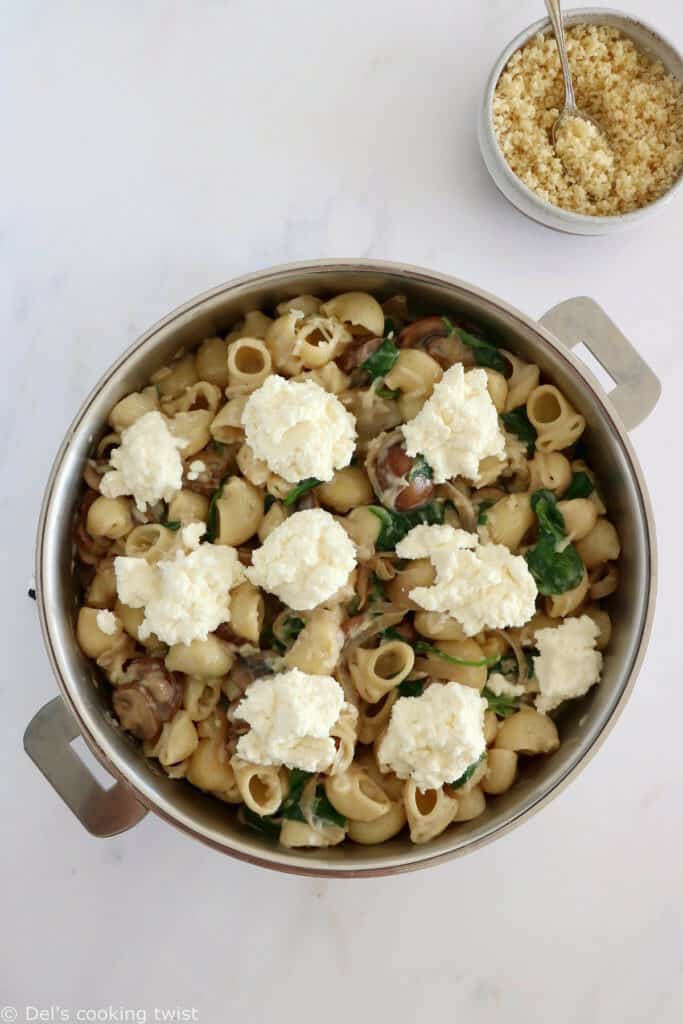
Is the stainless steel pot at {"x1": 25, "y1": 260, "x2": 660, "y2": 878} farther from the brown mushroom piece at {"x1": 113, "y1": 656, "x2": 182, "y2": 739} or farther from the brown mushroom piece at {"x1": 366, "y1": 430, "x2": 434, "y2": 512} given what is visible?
the brown mushroom piece at {"x1": 366, "y1": 430, "x2": 434, "y2": 512}

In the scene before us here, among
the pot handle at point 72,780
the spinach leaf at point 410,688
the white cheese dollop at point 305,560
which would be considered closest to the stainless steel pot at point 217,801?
the pot handle at point 72,780

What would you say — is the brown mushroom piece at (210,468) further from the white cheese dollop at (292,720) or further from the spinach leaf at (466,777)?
the spinach leaf at (466,777)

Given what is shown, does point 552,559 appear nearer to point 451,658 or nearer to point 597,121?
point 451,658

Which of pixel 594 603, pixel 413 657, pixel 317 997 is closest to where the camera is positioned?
pixel 413 657

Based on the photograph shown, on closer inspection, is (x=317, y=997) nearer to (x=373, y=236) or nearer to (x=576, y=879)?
(x=576, y=879)

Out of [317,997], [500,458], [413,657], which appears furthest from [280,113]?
[317,997]

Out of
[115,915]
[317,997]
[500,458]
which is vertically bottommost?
[317,997]

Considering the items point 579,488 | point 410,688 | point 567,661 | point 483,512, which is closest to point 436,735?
point 410,688
